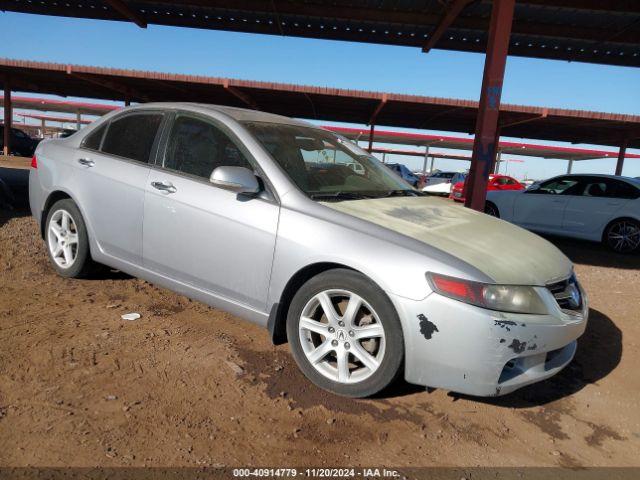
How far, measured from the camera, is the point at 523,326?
93.6 inches

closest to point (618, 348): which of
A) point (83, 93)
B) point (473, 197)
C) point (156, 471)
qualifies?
point (156, 471)

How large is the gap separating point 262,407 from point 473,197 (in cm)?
603

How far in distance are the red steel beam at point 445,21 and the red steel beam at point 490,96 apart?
119 cm

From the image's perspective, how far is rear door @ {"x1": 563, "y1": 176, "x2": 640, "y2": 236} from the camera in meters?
8.41

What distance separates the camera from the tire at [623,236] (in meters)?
8.18

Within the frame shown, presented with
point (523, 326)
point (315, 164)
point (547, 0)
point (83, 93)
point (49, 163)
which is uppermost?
point (547, 0)

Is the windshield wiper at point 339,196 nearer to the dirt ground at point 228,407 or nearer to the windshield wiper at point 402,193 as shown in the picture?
the windshield wiper at point 402,193

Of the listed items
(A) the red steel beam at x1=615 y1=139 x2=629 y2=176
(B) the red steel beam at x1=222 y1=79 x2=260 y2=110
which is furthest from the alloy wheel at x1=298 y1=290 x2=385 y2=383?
(A) the red steel beam at x1=615 y1=139 x2=629 y2=176

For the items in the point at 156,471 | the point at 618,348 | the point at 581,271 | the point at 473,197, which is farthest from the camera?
the point at 473,197

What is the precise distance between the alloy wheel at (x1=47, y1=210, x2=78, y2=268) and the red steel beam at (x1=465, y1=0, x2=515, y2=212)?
231 inches

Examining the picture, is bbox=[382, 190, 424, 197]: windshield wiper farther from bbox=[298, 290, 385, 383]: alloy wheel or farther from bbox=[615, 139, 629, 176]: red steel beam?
bbox=[615, 139, 629, 176]: red steel beam

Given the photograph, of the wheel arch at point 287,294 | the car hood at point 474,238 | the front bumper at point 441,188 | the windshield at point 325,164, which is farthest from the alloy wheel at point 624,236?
the front bumper at point 441,188

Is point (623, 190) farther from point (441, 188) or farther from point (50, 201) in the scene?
point (441, 188)

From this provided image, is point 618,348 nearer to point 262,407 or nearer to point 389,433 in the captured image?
point 389,433
